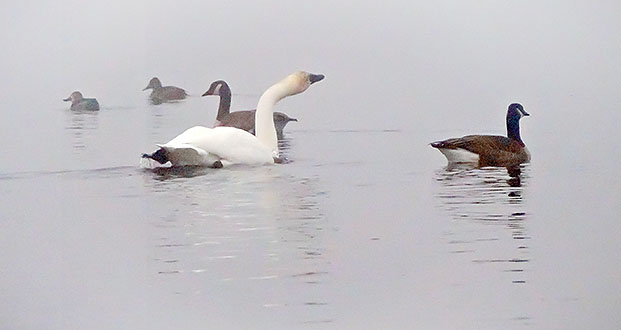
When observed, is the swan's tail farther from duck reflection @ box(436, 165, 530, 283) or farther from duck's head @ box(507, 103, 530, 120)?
duck's head @ box(507, 103, 530, 120)

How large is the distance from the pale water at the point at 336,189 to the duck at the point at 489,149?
0.02m

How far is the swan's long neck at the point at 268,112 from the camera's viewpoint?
2494 mm

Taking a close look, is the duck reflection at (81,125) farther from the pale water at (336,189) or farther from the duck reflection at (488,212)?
the duck reflection at (488,212)

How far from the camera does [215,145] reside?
246cm

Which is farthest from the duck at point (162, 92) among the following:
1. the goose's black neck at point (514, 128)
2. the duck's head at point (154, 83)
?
the goose's black neck at point (514, 128)

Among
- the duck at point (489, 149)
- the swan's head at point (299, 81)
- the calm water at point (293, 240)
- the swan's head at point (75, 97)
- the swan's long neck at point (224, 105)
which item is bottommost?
the calm water at point (293, 240)

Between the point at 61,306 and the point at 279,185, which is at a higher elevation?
the point at 279,185

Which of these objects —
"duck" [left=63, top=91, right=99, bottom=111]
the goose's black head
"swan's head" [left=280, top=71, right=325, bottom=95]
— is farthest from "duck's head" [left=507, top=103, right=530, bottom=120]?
"duck" [left=63, top=91, right=99, bottom=111]

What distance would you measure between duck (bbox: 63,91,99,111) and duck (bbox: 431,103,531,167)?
78 cm

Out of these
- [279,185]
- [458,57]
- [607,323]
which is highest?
[458,57]

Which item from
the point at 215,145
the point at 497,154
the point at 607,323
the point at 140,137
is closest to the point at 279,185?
the point at 215,145

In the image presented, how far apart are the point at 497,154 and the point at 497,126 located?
0.07 metres

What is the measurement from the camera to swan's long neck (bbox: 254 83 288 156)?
249cm

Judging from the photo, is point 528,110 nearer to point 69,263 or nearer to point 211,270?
point 211,270
